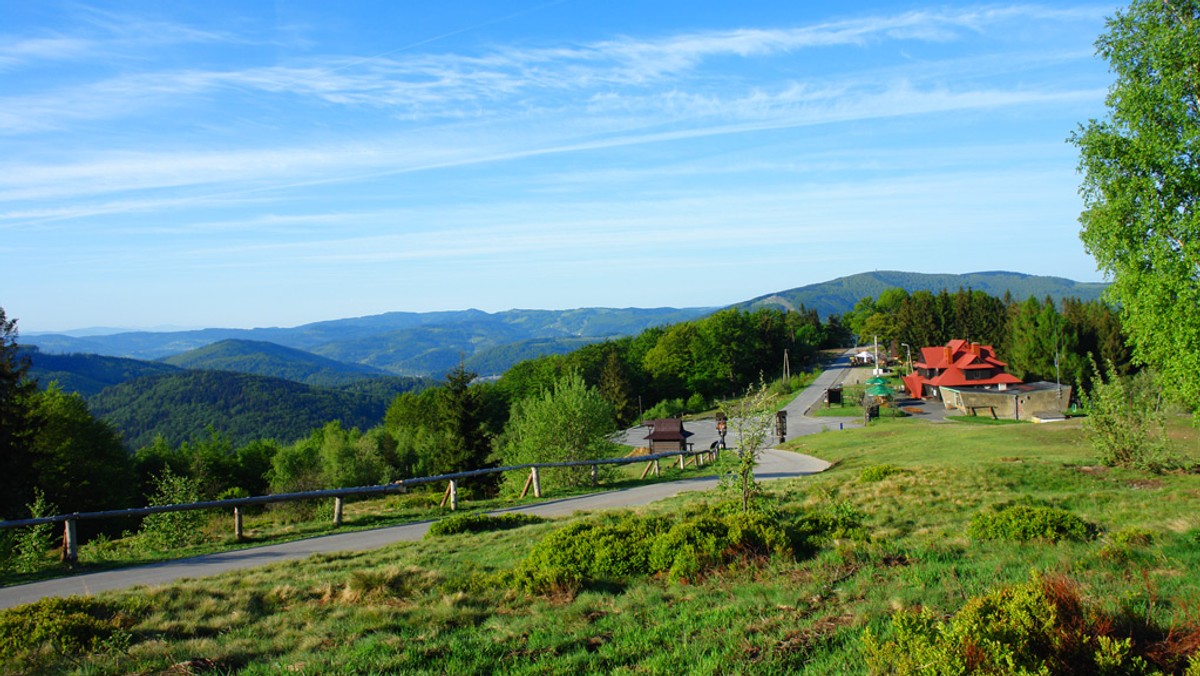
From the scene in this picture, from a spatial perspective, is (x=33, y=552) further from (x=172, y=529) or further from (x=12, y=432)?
(x=12, y=432)

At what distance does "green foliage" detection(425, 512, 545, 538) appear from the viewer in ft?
45.0

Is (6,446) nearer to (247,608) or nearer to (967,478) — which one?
(247,608)

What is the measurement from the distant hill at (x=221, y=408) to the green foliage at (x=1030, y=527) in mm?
167035

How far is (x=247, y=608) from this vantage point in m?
7.88

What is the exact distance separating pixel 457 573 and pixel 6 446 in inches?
1256

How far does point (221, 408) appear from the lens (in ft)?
573

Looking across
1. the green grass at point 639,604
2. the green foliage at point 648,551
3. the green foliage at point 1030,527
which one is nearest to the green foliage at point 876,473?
the green grass at point 639,604

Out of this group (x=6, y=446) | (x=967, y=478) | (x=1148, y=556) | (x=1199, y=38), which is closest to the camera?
(x=1148, y=556)

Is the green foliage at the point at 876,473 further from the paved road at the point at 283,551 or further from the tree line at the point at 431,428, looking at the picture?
the tree line at the point at 431,428

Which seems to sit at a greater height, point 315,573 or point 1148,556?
point 1148,556

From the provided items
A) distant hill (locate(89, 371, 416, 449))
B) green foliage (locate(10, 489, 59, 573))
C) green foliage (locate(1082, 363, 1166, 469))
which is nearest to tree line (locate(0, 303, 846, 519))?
green foliage (locate(10, 489, 59, 573))

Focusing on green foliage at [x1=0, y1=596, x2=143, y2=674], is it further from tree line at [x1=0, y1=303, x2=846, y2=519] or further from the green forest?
the green forest

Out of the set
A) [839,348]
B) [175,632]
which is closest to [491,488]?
[175,632]

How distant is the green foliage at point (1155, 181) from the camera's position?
15.0 m
